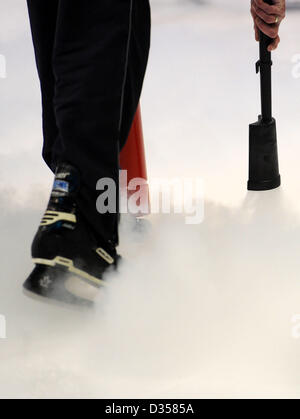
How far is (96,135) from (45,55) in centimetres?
28

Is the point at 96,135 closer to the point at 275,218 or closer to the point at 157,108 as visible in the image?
the point at 275,218

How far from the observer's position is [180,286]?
1.11 m

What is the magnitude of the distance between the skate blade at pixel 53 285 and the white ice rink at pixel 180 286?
0.19ft

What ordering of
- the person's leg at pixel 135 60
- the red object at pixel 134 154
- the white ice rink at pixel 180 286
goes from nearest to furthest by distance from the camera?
the white ice rink at pixel 180 286
the person's leg at pixel 135 60
the red object at pixel 134 154

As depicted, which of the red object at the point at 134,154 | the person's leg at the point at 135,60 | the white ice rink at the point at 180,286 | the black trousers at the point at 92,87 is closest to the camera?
the white ice rink at the point at 180,286

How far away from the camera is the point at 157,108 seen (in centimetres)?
213

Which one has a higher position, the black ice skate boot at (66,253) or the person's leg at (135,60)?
the person's leg at (135,60)

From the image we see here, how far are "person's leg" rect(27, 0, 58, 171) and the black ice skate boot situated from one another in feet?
0.52

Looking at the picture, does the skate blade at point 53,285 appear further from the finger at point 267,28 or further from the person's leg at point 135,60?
the finger at point 267,28

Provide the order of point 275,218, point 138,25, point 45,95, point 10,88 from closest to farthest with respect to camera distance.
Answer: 1. point 138,25
2. point 45,95
3. point 275,218
4. point 10,88

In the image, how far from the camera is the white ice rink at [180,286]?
0.92 m

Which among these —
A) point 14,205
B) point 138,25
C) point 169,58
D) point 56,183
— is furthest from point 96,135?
point 169,58

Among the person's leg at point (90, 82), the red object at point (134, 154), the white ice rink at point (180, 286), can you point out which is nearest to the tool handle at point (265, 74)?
the white ice rink at point (180, 286)

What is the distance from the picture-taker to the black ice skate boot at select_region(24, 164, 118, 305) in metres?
0.98
